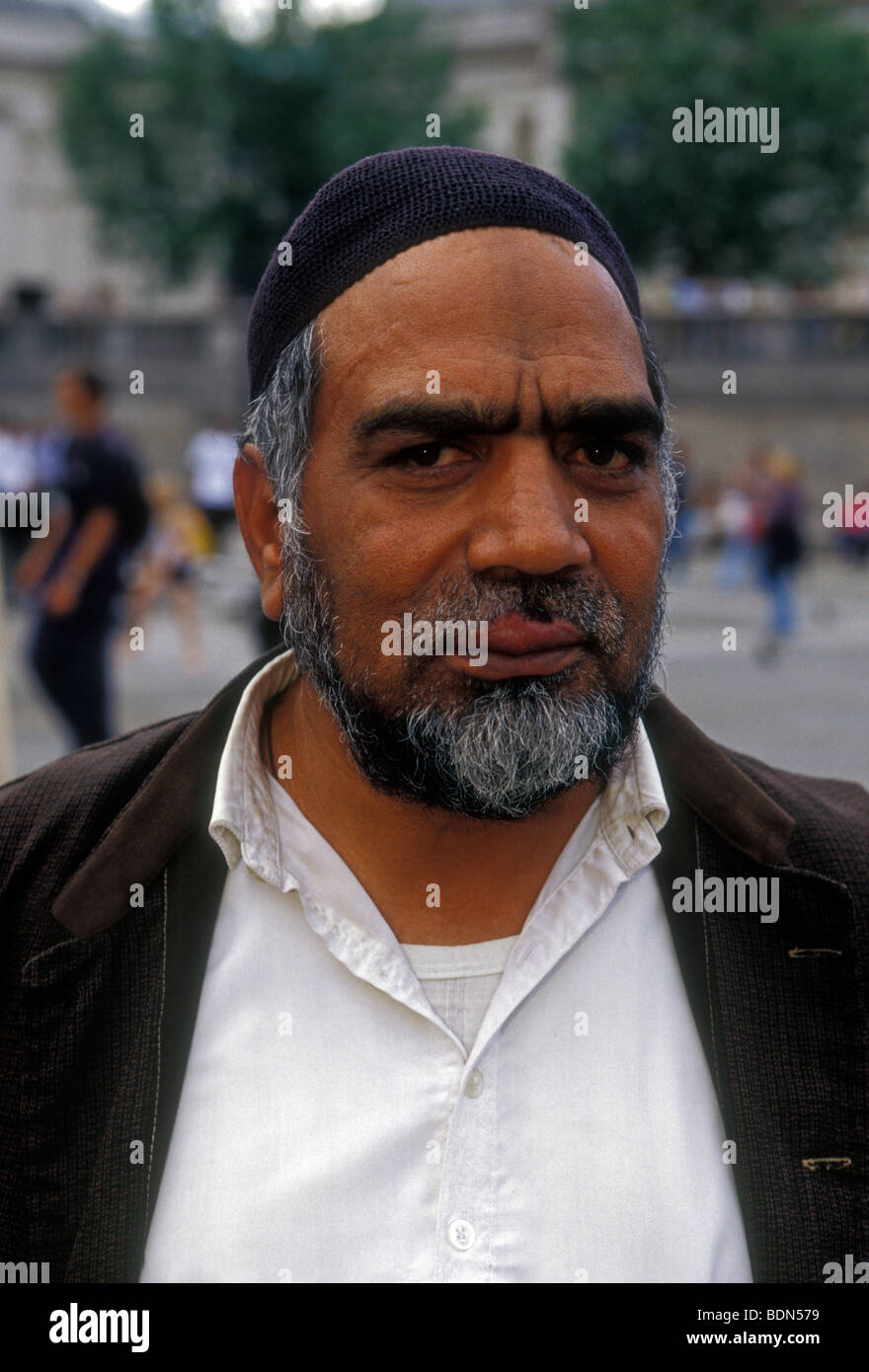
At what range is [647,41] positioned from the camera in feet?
134

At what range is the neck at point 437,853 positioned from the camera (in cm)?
199

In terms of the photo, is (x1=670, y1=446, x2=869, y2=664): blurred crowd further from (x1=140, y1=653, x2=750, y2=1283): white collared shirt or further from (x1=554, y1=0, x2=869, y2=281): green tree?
(x1=554, y1=0, x2=869, y2=281): green tree

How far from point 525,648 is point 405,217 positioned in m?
0.55

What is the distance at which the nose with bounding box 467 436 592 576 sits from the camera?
1.82 meters

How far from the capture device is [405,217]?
1940 millimetres

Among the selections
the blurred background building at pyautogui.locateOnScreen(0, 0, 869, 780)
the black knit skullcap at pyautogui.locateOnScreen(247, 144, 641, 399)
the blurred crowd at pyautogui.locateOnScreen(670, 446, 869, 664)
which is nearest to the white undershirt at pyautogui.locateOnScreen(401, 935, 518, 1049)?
the black knit skullcap at pyautogui.locateOnScreen(247, 144, 641, 399)

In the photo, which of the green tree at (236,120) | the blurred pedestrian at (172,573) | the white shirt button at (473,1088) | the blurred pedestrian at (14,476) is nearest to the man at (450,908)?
the white shirt button at (473,1088)

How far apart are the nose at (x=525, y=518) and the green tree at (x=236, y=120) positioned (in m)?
42.8

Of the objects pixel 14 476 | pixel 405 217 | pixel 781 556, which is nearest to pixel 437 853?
pixel 405 217

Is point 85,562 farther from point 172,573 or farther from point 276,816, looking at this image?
point 172,573

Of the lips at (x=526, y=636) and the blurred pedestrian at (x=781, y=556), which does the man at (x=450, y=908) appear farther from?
the blurred pedestrian at (x=781, y=556)
